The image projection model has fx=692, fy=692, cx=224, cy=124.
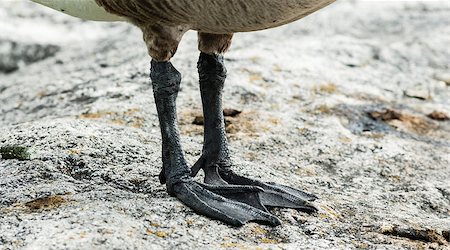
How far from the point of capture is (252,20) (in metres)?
3.40

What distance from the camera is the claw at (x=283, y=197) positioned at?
144 inches

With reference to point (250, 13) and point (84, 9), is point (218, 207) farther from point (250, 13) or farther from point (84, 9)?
point (84, 9)

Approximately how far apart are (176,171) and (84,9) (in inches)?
39.9

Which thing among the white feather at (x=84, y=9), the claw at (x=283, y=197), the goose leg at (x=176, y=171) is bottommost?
the claw at (x=283, y=197)

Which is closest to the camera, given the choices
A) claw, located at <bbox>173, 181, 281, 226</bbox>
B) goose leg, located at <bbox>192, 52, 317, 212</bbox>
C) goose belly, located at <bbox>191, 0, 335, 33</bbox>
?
goose belly, located at <bbox>191, 0, 335, 33</bbox>

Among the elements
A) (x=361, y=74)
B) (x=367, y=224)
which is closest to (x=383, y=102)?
(x=361, y=74)

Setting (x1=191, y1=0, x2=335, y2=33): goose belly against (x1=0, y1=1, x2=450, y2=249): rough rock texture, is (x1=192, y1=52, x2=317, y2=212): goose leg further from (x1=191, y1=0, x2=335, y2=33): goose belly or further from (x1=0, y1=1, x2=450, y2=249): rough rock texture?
(x1=191, y1=0, x2=335, y2=33): goose belly

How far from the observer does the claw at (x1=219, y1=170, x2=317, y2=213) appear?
12.0 feet

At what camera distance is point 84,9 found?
3.76m

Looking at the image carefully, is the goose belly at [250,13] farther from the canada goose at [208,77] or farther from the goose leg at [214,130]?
the goose leg at [214,130]

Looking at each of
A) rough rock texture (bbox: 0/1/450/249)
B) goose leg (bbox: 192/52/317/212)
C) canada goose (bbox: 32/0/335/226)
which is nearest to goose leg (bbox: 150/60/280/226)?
canada goose (bbox: 32/0/335/226)

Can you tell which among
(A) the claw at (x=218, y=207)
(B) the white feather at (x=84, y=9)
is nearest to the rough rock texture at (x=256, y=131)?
(A) the claw at (x=218, y=207)

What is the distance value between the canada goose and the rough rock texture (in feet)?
0.31

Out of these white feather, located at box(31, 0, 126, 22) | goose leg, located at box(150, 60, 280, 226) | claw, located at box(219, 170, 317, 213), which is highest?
white feather, located at box(31, 0, 126, 22)
